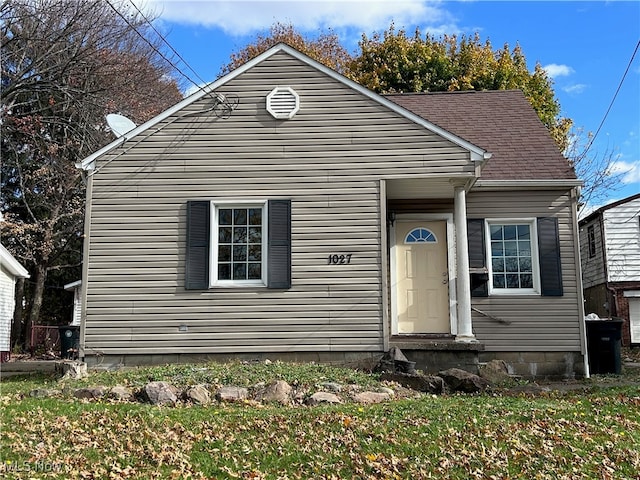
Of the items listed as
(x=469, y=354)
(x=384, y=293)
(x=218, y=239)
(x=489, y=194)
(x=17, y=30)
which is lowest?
(x=469, y=354)

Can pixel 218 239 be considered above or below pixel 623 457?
above

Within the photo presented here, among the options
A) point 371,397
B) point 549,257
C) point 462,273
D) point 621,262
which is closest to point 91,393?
point 371,397

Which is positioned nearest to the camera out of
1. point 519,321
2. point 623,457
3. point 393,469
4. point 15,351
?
point 393,469

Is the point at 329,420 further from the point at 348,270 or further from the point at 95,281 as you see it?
the point at 95,281

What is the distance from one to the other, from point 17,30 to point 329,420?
1486cm

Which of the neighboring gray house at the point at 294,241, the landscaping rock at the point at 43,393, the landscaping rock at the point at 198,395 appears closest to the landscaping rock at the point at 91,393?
the landscaping rock at the point at 43,393

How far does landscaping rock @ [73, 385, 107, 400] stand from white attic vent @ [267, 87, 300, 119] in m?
5.31

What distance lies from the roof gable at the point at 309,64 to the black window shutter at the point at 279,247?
2265 millimetres

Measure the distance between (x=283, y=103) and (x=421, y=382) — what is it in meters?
5.28

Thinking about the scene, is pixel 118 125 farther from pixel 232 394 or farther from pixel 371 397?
pixel 371 397

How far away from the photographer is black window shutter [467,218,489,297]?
11.5 m

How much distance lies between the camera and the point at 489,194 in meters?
11.9

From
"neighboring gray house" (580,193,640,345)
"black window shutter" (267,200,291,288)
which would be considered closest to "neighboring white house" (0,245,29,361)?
"black window shutter" (267,200,291,288)

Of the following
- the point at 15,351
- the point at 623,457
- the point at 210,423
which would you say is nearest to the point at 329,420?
the point at 210,423
